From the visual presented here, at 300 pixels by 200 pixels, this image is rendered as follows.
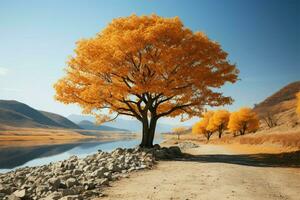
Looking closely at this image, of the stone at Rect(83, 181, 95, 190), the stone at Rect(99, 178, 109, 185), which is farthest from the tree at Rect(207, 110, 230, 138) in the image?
the stone at Rect(83, 181, 95, 190)

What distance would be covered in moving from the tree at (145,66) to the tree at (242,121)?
70.3m

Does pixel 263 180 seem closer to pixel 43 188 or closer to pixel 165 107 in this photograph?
pixel 43 188

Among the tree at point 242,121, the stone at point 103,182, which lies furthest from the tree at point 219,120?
the stone at point 103,182

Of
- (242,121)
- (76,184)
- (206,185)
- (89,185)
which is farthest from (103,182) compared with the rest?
(242,121)

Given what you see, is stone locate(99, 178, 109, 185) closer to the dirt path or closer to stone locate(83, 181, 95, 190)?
the dirt path

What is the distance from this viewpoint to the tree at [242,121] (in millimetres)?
95812

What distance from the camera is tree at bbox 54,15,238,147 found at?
25.3 meters

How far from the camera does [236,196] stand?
11.4m

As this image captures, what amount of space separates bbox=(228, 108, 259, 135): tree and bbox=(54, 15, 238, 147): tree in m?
70.3

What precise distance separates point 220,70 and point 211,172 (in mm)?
12998

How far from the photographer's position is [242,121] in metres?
96.2

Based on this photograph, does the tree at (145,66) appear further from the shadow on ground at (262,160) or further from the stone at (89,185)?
the stone at (89,185)

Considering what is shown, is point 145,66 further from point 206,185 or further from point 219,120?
point 219,120

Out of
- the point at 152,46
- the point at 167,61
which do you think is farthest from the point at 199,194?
the point at 152,46
